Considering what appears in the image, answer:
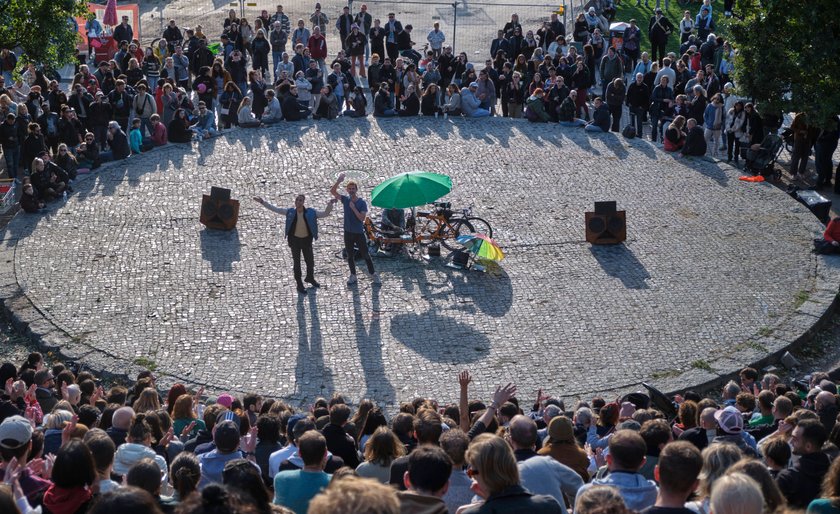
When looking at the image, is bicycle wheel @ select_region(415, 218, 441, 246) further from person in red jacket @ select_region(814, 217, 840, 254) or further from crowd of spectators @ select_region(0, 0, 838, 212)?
crowd of spectators @ select_region(0, 0, 838, 212)

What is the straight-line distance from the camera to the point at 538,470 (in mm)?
7531

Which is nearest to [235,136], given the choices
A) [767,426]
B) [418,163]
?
[418,163]

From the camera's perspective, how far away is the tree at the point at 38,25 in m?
22.6

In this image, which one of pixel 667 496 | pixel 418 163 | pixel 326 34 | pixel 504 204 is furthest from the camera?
pixel 326 34

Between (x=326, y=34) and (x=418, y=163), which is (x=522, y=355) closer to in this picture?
(x=418, y=163)

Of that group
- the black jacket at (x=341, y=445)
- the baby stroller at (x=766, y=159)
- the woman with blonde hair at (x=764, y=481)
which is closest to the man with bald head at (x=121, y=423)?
the black jacket at (x=341, y=445)

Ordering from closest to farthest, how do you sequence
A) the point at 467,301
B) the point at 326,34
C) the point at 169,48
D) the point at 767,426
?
the point at 767,426, the point at 467,301, the point at 169,48, the point at 326,34

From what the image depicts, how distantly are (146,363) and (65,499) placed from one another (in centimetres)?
816

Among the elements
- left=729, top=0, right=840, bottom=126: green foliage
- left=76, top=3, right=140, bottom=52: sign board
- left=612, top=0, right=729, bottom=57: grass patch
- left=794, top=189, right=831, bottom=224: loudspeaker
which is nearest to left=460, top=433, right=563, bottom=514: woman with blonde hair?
left=794, top=189, right=831, bottom=224: loudspeaker

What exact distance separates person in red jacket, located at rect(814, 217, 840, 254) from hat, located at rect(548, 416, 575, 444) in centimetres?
1111

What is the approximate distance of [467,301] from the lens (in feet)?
56.0

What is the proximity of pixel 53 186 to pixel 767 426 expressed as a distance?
1392cm

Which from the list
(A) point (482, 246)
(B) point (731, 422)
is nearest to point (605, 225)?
(A) point (482, 246)

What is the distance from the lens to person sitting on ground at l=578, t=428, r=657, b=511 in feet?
24.8
